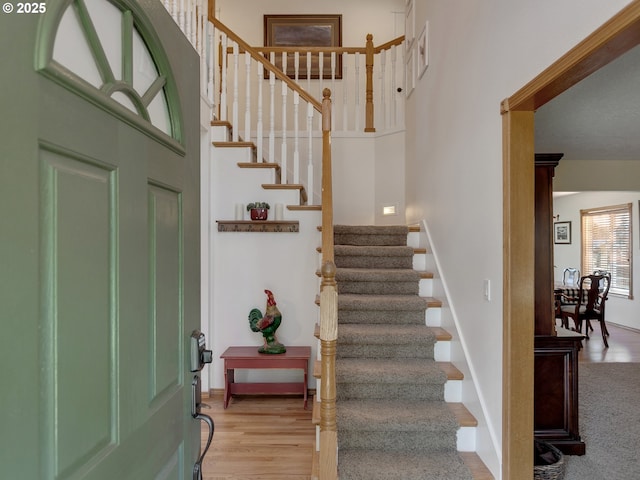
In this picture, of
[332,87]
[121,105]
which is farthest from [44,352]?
[332,87]

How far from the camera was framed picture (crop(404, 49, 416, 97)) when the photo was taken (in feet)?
13.9

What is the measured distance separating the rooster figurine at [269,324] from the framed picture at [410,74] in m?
2.64

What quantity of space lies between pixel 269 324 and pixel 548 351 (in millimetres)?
2211

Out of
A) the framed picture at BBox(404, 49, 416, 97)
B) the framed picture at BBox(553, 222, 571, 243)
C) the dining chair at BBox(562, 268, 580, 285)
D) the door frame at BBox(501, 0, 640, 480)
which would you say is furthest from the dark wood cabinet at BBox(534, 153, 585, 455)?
the framed picture at BBox(553, 222, 571, 243)

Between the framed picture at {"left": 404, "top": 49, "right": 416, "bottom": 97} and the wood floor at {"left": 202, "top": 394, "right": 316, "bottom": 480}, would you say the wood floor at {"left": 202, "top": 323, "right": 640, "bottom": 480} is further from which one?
the framed picture at {"left": 404, "top": 49, "right": 416, "bottom": 97}

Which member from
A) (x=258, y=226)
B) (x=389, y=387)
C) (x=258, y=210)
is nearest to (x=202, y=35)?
(x=258, y=210)

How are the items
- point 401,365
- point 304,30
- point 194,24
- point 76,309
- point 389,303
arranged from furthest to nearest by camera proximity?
point 304,30 → point 194,24 → point 389,303 → point 401,365 → point 76,309

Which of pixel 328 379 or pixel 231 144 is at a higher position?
pixel 231 144

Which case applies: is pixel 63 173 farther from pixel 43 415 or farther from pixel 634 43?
pixel 634 43

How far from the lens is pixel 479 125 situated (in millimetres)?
2438

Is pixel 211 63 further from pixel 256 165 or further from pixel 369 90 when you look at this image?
pixel 369 90

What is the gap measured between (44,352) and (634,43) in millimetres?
1799

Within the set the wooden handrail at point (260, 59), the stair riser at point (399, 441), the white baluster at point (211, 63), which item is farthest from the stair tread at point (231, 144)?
the stair riser at point (399, 441)

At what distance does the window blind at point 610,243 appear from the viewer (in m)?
7.07
